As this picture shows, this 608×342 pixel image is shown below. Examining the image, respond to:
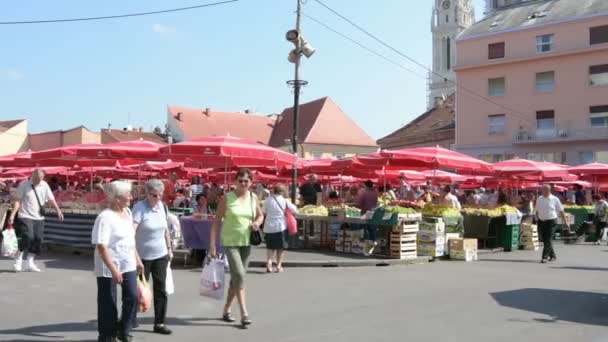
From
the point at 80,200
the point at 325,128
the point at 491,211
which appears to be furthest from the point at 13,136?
the point at 491,211

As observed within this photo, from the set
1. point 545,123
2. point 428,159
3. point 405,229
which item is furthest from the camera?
point 545,123

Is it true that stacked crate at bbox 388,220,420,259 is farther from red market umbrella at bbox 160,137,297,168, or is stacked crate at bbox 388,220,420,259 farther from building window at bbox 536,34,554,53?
building window at bbox 536,34,554,53

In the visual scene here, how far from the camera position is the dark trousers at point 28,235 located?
36.4 ft

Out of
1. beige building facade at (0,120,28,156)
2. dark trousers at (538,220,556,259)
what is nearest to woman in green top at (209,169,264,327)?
dark trousers at (538,220,556,259)

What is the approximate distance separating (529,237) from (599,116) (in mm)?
29633

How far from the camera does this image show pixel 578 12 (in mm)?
44656

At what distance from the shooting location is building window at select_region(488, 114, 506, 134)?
47.3 m

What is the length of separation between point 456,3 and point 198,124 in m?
72.5

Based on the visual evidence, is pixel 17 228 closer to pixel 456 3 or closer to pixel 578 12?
pixel 578 12

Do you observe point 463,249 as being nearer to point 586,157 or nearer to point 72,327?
point 72,327

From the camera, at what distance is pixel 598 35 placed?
43.3m

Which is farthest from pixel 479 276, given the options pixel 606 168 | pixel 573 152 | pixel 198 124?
pixel 198 124

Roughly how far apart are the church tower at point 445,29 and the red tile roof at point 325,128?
53.9 meters

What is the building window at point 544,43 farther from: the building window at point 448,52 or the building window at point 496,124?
the building window at point 448,52
